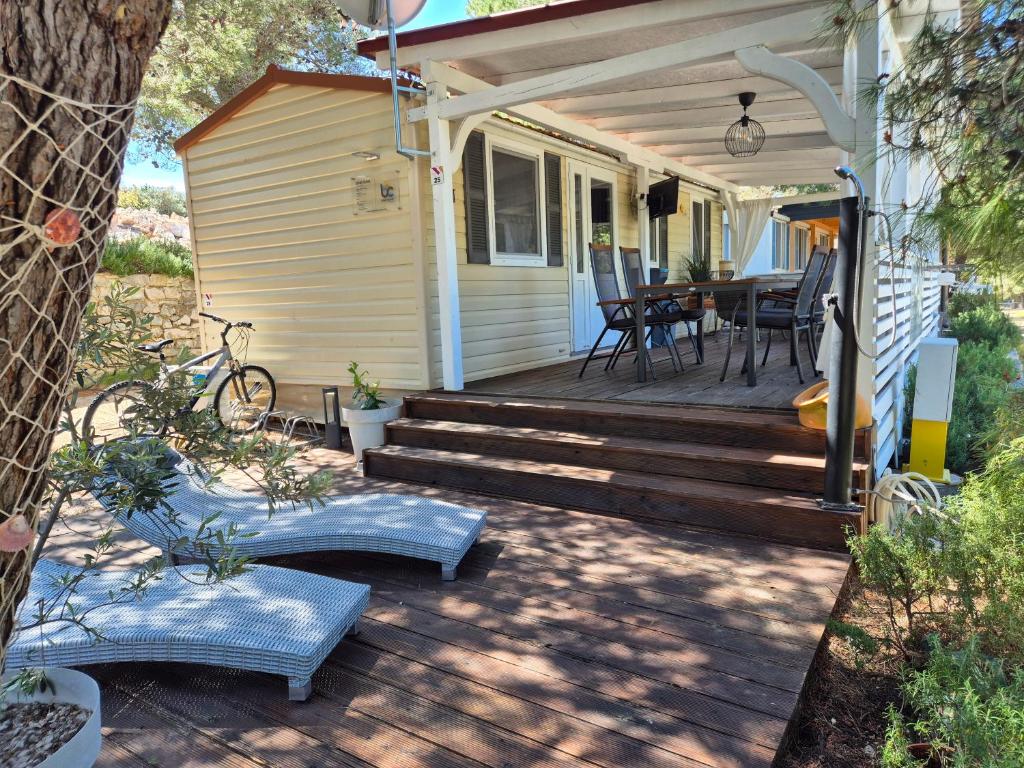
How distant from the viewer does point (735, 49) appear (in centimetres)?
364

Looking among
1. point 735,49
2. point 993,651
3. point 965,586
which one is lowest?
point 993,651

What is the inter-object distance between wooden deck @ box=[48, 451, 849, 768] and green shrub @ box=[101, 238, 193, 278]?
8318mm

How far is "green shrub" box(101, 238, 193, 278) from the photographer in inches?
372

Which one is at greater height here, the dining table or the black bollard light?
the dining table

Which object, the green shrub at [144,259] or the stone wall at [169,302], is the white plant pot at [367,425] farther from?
the green shrub at [144,259]

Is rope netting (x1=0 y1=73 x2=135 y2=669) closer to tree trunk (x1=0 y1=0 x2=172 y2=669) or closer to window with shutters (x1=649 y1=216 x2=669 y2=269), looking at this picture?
tree trunk (x1=0 y1=0 x2=172 y2=669)

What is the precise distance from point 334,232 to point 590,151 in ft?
10.5

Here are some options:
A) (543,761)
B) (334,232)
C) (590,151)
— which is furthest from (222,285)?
(543,761)

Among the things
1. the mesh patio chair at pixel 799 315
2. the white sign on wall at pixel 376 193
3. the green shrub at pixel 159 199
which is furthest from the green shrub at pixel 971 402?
the green shrub at pixel 159 199

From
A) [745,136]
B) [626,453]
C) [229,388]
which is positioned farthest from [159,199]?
[626,453]

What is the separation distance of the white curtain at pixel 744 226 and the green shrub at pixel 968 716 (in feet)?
32.9

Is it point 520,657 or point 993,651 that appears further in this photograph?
point 520,657

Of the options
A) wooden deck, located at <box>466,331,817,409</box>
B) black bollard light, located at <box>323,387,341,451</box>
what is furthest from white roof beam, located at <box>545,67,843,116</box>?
black bollard light, located at <box>323,387,341,451</box>

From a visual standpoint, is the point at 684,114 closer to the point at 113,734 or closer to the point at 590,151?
the point at 590,151
